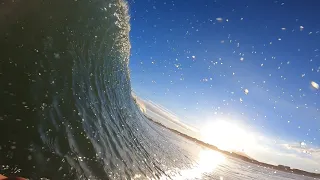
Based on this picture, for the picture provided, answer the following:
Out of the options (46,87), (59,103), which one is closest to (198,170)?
(59,103)

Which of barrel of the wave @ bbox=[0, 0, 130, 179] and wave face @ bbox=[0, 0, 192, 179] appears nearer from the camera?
barrel of the wave @ bbox=[0, 0, 130, 179]

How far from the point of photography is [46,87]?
7543 mm

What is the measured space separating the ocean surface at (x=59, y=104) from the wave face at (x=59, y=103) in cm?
2

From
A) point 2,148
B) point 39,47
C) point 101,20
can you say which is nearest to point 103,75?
point 101,20

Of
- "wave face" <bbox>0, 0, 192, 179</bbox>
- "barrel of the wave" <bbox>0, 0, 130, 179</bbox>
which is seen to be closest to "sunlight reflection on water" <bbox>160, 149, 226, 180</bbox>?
"wave face" <bbox>0, 0, 192, 179</bbox>

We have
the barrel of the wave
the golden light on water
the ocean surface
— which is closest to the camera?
the barrel of the wave

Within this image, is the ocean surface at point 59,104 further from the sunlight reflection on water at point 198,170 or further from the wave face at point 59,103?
the sunlight reflection on water at point 198,170

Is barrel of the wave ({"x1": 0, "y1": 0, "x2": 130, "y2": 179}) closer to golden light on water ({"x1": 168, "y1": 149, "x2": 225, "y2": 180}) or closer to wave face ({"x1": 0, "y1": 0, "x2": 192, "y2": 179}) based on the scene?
wave face ({"x1": 0, "y1": 0, "x2": 192, "y2": 179})

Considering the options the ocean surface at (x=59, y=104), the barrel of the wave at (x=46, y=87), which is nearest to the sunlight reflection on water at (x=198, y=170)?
the ocean surface at (x=59, y=104)

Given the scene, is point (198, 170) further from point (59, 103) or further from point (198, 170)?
point (59, 103)

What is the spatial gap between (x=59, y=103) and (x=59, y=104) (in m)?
0.04

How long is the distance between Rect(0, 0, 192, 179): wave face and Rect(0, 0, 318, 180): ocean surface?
2cm

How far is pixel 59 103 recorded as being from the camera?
7645mm

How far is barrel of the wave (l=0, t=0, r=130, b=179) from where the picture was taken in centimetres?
561
